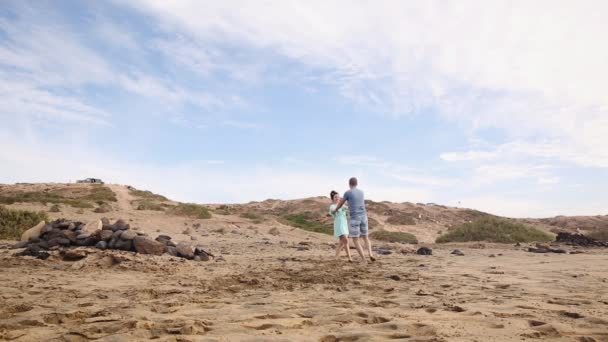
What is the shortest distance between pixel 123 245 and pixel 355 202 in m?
5.51

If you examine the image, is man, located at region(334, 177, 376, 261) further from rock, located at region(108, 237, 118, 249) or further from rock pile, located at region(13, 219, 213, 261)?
rock, located at region(108, 237, 118, 249)

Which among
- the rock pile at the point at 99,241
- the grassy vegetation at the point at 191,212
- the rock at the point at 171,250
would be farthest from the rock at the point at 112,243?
the grassy vegetation at the point at 191,212

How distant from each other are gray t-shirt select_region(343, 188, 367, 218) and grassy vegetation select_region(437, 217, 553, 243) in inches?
393

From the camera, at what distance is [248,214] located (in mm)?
29062

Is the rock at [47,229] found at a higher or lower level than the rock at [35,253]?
higher

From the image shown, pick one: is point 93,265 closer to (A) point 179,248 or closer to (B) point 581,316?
(A) point 179,248

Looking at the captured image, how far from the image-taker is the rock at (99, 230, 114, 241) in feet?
35.6

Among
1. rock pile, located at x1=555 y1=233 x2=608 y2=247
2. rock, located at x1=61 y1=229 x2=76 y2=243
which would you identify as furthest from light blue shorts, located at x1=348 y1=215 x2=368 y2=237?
rock pile, located at x1=555 y1=233 x2=608 y2=247

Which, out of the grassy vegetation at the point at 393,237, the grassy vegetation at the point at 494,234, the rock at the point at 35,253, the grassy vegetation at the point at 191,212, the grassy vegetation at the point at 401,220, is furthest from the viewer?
the grassy vegetation at the point at 401,220

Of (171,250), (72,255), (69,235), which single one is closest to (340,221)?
(171,250)

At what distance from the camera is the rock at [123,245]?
1066cm

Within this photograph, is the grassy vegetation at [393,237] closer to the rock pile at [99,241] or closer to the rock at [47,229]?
the rock pile at [99,241]

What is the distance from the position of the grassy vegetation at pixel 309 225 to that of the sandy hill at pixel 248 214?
0.20ft

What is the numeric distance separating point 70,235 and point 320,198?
3306 centimetres
